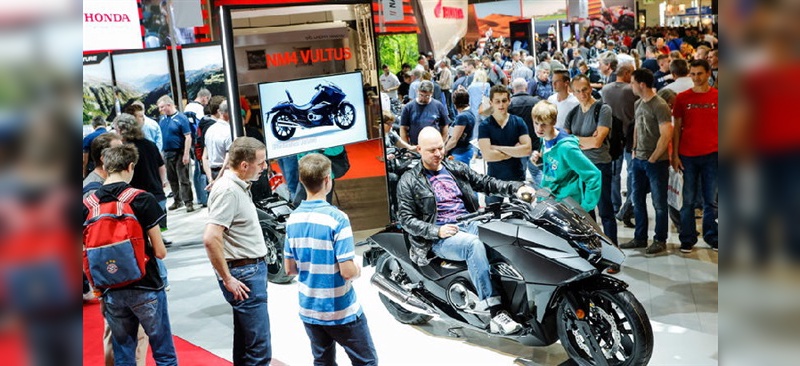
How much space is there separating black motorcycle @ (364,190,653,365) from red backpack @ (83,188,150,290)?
1694mm

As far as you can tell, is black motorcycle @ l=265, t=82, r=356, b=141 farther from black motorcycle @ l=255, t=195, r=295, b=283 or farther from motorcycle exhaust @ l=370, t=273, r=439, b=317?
motorcycle exhaust @ l=370, t=273, r=439, b=317

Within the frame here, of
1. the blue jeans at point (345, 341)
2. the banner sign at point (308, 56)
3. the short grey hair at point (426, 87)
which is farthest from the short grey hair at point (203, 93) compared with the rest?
the blue jeans at point (345, 341)

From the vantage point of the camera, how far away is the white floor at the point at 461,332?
14.3ft

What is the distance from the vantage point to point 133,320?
12.5 feet

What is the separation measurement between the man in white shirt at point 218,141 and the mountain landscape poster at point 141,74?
1273mm

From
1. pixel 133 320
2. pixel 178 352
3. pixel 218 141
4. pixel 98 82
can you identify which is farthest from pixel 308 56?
Answer: pixel 98 82

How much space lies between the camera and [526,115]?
7.13m

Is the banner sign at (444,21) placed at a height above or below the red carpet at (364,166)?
above

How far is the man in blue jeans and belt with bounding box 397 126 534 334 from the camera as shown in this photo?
4016mm

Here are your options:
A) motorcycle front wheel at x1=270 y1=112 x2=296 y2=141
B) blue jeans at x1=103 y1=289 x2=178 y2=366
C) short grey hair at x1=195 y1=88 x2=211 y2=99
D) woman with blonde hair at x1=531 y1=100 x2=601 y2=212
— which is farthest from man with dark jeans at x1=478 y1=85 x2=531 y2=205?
short grey hair at x1=195 y1=88 x2=211 y2=99

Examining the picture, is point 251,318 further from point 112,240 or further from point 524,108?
point 524,108

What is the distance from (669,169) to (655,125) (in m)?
0.38

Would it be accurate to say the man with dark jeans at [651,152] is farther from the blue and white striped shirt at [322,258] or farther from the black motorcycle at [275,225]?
the blue and white striped shirt at [322,258]
